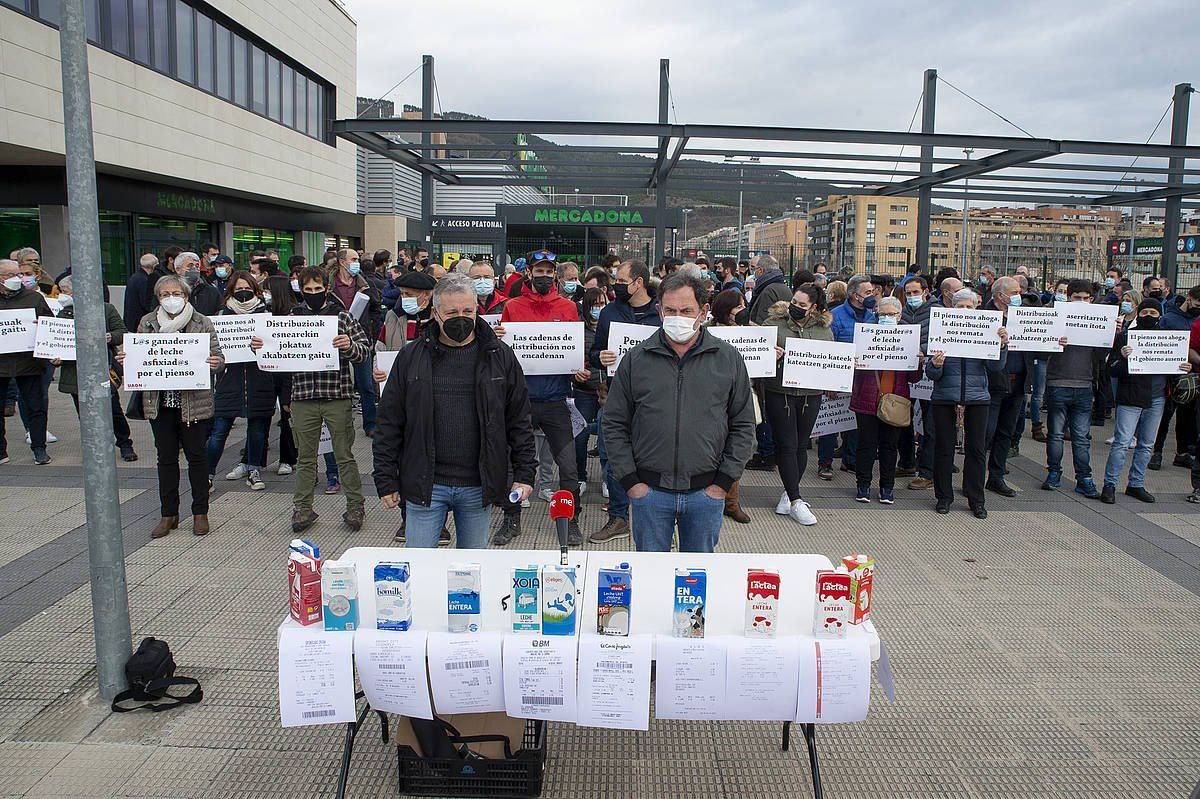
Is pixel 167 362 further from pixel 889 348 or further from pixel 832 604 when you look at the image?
pixel 889 348

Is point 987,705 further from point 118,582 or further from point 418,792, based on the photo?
point 118,582

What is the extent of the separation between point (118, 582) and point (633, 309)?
421 centimetres

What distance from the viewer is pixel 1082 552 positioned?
21.6 ft

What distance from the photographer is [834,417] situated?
8.53 metres

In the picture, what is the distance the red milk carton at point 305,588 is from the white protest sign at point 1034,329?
280 inches

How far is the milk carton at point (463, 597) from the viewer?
2.99m

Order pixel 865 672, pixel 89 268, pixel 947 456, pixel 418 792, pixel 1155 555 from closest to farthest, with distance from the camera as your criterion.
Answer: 1. pixel 865 672
2. pixel 418 792
3. pixel 89 268
4. pixel 1155 555
5. pixel 947 456

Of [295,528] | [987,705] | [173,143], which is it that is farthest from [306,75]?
[987,705]

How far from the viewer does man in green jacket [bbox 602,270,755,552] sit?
408cm

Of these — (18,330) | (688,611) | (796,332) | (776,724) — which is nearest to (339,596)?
(688,611)

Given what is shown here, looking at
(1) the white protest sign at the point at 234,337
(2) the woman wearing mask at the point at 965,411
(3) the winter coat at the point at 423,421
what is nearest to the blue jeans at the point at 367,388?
(1) the white protest sign at the point at 234,337

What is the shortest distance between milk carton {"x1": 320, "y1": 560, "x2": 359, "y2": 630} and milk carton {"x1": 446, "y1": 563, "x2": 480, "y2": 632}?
0.37 m

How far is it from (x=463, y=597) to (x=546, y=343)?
12.4 feet

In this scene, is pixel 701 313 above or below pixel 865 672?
above
